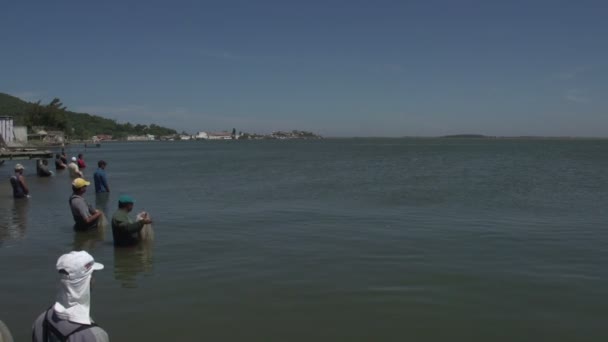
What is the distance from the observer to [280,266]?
33.6ft

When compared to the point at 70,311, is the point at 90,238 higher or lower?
lower

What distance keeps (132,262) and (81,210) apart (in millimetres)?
2648

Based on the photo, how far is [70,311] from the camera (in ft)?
12.4

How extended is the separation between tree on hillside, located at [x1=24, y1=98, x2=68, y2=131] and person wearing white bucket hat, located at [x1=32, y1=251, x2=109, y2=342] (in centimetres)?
14299

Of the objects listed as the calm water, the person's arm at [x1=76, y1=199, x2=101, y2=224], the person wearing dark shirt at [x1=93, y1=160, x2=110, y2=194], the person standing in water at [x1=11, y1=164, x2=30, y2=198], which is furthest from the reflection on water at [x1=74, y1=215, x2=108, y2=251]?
the person standing in water at [x1=11, y1=164, x2=30, y2=198]

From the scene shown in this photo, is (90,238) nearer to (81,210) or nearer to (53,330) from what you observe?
(81,210)

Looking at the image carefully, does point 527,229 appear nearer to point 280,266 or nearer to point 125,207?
point 280,266

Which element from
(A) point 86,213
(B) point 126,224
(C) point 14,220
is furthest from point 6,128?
(B) point 126,224

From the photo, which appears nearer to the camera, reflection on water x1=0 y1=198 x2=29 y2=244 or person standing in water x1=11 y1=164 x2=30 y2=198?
reflection on water x1=0 y1=198 x2=29 y2=244

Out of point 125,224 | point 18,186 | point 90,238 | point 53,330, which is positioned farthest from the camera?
point 18,186

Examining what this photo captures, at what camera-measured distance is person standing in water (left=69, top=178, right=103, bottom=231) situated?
11.4 m

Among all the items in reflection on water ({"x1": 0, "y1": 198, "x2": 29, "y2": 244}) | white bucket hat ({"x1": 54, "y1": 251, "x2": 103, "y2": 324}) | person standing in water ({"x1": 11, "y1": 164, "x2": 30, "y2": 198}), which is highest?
white bucket hat ({"x1": 54, "y1": 251, "x2": 103, "y2": 324})

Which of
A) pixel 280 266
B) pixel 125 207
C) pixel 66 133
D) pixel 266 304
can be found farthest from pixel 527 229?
pixel 66 133

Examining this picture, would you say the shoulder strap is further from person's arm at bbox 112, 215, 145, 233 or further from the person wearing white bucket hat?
person's arm at bbox 112, 215, 145, 233
